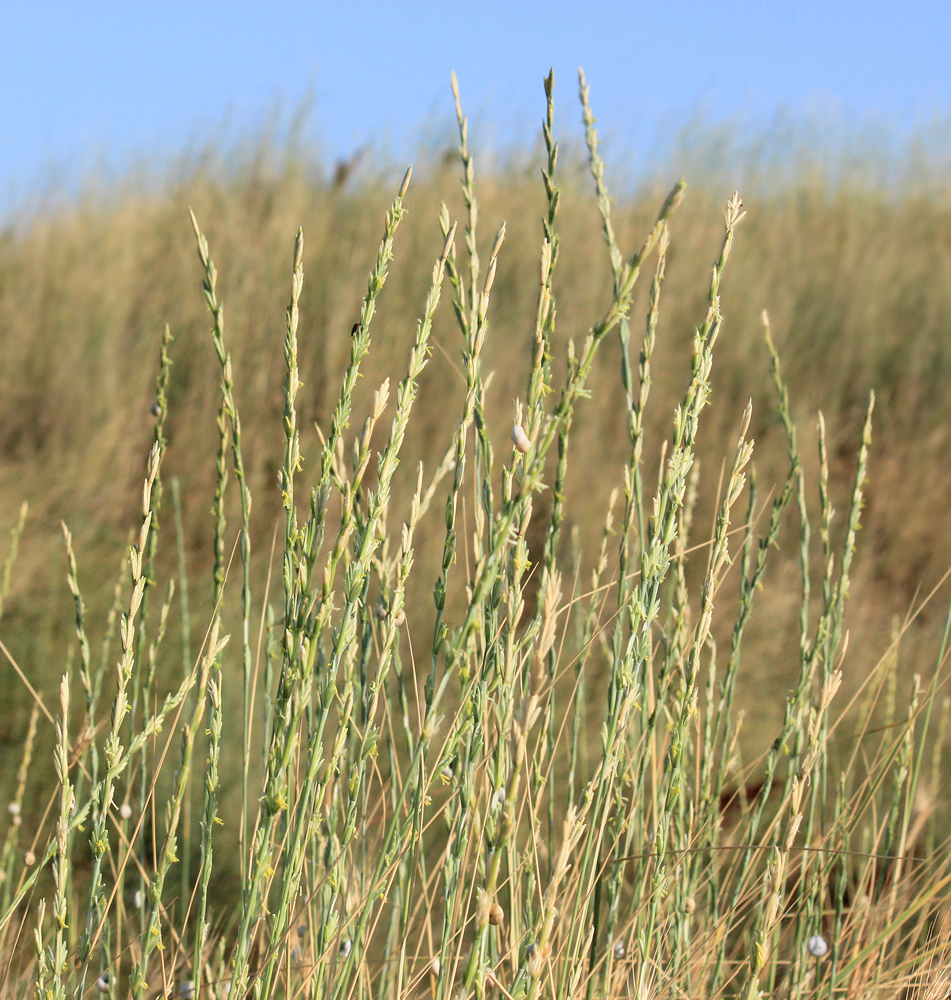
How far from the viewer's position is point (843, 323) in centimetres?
443

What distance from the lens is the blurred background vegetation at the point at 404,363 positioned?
9.83 feet

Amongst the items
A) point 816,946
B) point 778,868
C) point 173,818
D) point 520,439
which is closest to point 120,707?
point 173,818

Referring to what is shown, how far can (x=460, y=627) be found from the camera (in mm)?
726

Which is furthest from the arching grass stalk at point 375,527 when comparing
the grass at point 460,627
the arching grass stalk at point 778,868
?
the arching grass stalk at point 778,868

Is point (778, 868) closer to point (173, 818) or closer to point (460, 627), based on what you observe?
point (460, 627)

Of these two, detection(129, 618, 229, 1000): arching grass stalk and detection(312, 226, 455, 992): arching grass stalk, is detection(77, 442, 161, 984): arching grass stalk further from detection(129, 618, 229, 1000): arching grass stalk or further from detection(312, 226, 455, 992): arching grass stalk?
detection(312, 226, 455, 992): arching grass stalk

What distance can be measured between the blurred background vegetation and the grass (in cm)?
2

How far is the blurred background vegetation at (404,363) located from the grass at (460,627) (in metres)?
0.02

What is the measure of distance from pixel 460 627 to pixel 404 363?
3.07 metres

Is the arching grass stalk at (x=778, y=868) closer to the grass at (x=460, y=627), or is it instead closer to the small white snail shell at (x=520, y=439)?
the grass at (x=460, y=627)

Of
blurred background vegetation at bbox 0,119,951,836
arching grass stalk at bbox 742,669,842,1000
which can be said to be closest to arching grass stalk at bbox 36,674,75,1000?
arching grass stalk at bbox 742,669,842,1000

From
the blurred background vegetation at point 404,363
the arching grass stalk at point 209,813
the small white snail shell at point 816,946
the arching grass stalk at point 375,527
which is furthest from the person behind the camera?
the blurred background vegetation at point 404,363

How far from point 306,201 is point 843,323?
106 inches

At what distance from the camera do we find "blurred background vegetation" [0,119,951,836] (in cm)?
300
